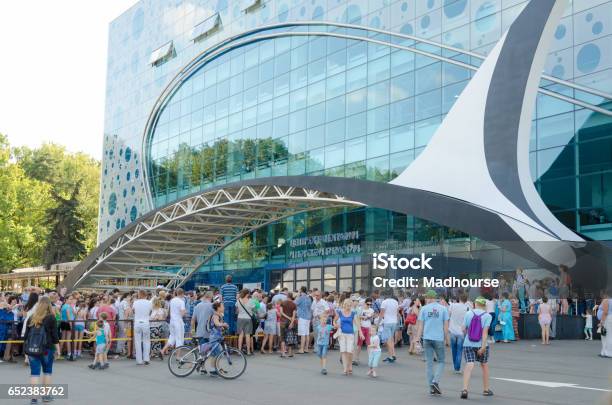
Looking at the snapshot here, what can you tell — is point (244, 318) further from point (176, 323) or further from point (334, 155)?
point (334, 155)

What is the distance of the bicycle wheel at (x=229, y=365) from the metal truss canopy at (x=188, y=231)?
18.7 metres

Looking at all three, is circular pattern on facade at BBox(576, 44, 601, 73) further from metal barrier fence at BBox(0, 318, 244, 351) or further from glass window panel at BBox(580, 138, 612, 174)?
metal barrier fence at BBox(0, 318, 244, 351)

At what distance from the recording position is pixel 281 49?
135 ft

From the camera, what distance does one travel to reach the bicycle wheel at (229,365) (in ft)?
45.4

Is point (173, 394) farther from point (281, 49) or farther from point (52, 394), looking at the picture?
point (281, 49)

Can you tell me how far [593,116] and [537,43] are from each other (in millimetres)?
5427

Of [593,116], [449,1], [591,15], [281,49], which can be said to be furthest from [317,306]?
[281,49]

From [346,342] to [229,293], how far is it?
5.10 metres

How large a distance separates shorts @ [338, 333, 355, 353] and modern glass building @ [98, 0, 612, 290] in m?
11.6

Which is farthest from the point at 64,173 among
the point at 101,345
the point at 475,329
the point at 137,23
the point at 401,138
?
the point at 475,329

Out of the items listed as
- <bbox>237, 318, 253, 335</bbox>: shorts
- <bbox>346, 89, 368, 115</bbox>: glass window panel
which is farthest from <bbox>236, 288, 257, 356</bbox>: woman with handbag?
<bbox>346, 89, 368, 115</bbox>: glass window panel

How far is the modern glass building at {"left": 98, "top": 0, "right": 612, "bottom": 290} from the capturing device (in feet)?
87.1

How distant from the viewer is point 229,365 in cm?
1388

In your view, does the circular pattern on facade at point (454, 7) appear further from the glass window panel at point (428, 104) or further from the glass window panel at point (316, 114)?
the glass window panel at point (316, 114)
